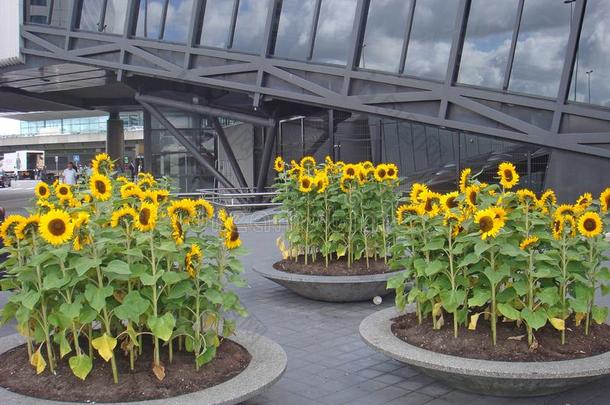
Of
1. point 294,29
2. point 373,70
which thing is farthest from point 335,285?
point 294,29

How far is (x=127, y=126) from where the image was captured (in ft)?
268

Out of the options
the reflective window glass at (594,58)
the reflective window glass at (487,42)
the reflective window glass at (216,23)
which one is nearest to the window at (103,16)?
the reflective window glass at (216,23)

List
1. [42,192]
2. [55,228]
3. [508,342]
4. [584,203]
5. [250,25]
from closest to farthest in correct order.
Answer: [55,228]
[508,342]
[584,203]
[42,192]
[250,25]

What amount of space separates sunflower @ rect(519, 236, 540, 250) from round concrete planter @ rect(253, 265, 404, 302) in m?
2.96

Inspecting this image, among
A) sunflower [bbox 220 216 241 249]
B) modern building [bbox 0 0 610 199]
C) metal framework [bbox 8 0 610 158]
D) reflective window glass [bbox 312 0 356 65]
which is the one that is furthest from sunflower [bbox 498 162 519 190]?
reflective window glass [bbox 312 0 356 65]

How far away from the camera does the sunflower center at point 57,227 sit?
3.43 meters

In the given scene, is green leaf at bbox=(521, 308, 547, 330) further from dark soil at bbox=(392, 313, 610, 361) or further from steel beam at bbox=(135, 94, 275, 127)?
steel beam at bbox=(135, 94, 275, 127)

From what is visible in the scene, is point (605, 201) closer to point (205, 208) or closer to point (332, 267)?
point (205, 208)

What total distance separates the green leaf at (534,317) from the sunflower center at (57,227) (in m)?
3.04

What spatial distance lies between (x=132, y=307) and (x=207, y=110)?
1704 cm

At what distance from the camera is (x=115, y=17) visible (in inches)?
747

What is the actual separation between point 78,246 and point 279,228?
13.2 m

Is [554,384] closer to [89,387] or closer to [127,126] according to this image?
[89,387]

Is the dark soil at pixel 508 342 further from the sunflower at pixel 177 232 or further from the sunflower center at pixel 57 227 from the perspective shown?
the sunflower center at pixel 57 227
